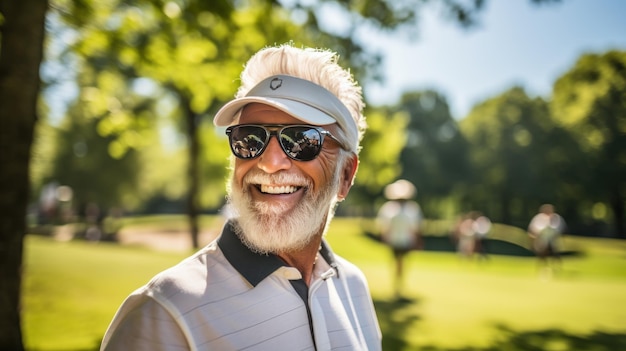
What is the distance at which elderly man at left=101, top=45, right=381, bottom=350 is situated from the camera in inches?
55.0

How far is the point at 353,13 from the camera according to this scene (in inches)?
352

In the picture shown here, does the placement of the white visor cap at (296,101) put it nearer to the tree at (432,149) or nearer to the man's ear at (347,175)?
the man's ear at (347,175)

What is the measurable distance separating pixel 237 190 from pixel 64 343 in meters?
5.10

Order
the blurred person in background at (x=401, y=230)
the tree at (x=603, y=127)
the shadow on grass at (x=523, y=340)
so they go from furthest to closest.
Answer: the blurred person in background at (x=401, y=230)
the tree at (x=603, y=127)
the shadow on grass at (x=523, y=340)

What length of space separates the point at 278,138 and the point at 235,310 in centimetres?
78

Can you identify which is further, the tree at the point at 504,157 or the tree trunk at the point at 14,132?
the tree at the point at 504,157

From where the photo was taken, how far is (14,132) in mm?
3572

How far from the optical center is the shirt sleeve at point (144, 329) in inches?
52.0

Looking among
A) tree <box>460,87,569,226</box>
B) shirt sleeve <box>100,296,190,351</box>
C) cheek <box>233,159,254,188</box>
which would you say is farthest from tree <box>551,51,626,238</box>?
tree <box>460,87,569,226</box>

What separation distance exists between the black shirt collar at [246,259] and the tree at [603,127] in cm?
865

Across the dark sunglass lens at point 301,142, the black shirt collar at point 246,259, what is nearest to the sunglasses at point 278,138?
the dark sunglass lens at point 301,142

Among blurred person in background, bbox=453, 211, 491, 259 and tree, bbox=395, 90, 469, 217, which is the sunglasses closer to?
blurred person in background, bbox=453, 211, 491, 259

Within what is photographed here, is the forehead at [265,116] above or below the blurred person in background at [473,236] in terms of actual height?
above

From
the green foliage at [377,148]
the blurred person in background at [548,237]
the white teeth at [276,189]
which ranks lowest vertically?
the blurred person in background at [548,237]
